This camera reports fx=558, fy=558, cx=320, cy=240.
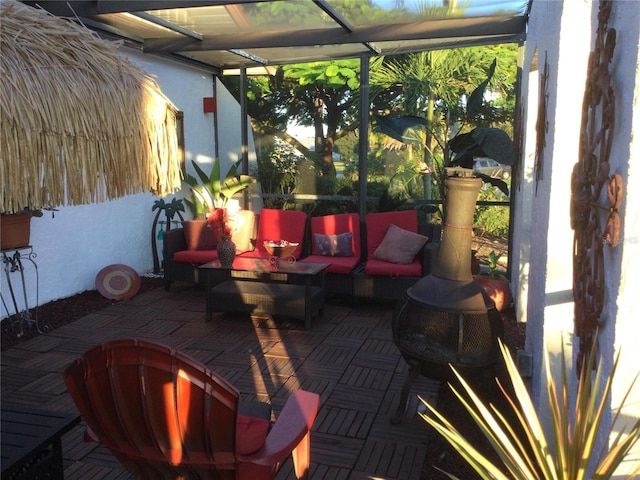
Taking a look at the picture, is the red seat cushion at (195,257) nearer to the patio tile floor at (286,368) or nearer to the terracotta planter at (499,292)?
the patio tile floor at (286,368)

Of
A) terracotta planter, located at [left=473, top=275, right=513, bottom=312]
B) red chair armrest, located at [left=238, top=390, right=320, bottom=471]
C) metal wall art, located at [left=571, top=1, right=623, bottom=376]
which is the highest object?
metal wall art, located at [left=571, top=1, right=623, bottom=376]

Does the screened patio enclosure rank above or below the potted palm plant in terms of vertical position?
above

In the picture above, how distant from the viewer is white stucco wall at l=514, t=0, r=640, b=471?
1.51 m

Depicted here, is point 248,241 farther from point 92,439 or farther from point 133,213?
point 92,439

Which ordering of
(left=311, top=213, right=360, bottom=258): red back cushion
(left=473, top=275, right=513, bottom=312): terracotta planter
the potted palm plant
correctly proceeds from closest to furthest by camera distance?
(left=473, top=275, right=513, bottom=312): terracotta planter, (left=311, top=213, right=360, bottom=258): red back cushion, the potted palm plant

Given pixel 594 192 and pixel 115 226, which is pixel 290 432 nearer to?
pixel 594 192

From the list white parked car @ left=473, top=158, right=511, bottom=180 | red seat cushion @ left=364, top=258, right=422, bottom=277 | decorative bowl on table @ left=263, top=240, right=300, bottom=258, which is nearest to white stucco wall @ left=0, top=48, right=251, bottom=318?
decorative bowl on table @ left=263, top=240, right=300, bottom=258

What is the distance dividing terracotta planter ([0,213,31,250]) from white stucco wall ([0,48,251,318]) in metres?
0.64

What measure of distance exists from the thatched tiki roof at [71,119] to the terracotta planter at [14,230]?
2.74 metres

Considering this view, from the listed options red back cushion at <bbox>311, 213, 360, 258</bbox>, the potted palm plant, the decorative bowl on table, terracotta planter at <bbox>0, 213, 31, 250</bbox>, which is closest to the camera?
terracotta planter at <bbox>0, 213, 31, 250</bbox>

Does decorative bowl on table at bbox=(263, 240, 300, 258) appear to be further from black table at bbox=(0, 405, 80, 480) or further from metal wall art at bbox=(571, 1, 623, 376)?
metal wall art at bbox=(571, 1, 623, 376)

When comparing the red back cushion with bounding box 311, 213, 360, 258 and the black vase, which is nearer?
the black vase

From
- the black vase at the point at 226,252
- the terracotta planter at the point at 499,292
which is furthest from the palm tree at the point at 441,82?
the black vase at the point at 226,252

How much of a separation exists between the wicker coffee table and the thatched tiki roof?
9.63 ft
